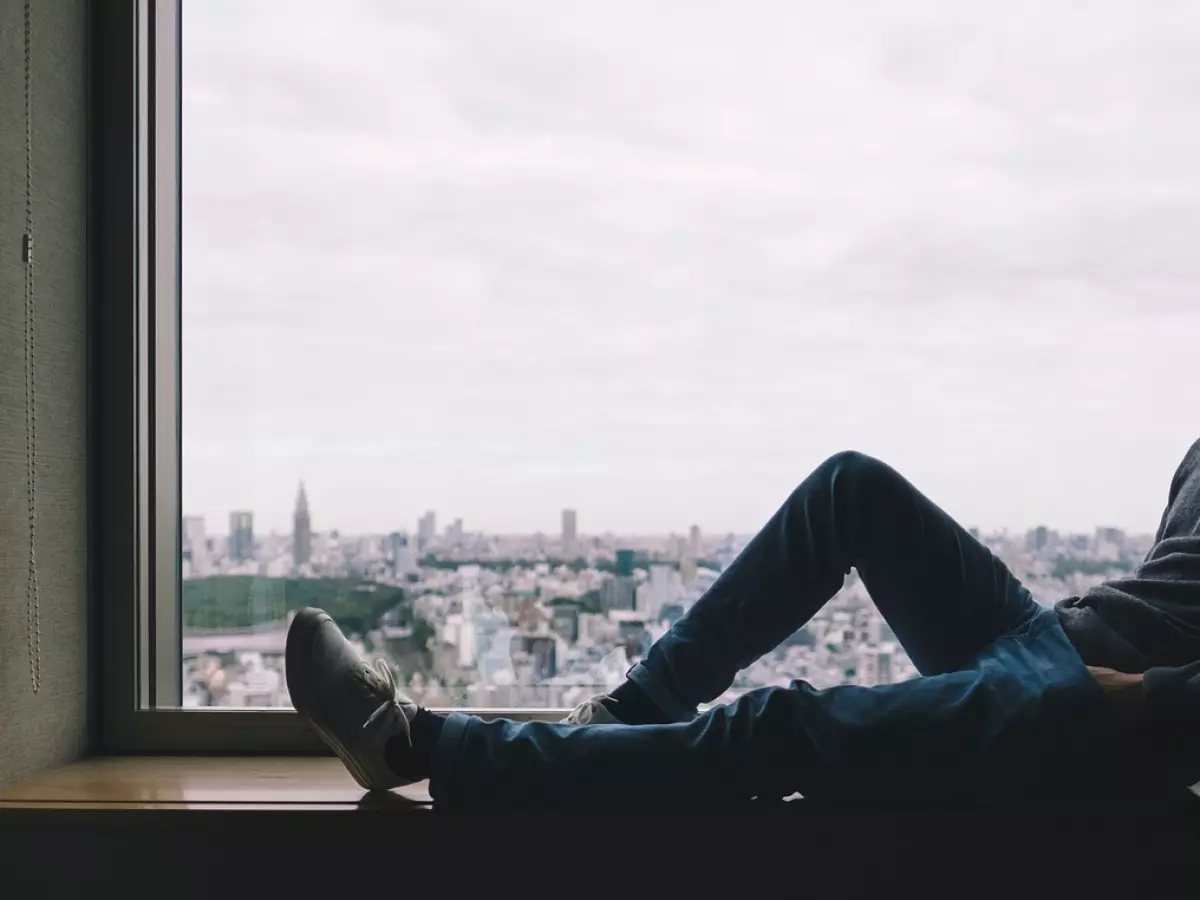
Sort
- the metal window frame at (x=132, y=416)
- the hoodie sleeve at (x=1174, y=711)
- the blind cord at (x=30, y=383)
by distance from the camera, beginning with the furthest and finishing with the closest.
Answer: the metal window frame at (x=132, y=416), the blind cord at (x=30, y=383), the hoodie sleeve at (x=1174, y=711)

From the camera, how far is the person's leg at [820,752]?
1292 mm

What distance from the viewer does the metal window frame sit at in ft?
5.51

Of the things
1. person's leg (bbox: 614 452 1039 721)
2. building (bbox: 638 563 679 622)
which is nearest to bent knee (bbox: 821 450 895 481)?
person's leg (bbox: 614 452 1039 721)

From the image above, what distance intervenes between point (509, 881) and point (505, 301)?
2.94ft

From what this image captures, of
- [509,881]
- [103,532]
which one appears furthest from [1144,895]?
[103,532]

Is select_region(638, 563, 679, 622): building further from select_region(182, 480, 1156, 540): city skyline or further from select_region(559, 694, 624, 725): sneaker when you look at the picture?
select_region(559, 694, 624, 725): sneaker

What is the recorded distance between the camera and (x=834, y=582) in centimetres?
146

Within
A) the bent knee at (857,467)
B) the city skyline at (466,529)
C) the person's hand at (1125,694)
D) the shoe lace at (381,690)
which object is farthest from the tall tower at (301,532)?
the person's hand at (1125,694)

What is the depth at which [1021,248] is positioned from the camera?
1.75 m

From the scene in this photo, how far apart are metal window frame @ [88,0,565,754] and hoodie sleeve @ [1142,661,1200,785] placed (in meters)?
0.85

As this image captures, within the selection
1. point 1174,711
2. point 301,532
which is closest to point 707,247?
point 301,532

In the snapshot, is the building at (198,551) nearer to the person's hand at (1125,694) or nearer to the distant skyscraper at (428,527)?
the distant skyscraper at (428,527)

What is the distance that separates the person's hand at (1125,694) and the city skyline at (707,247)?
0.46m

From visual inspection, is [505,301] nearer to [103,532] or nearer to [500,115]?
[500,115]
